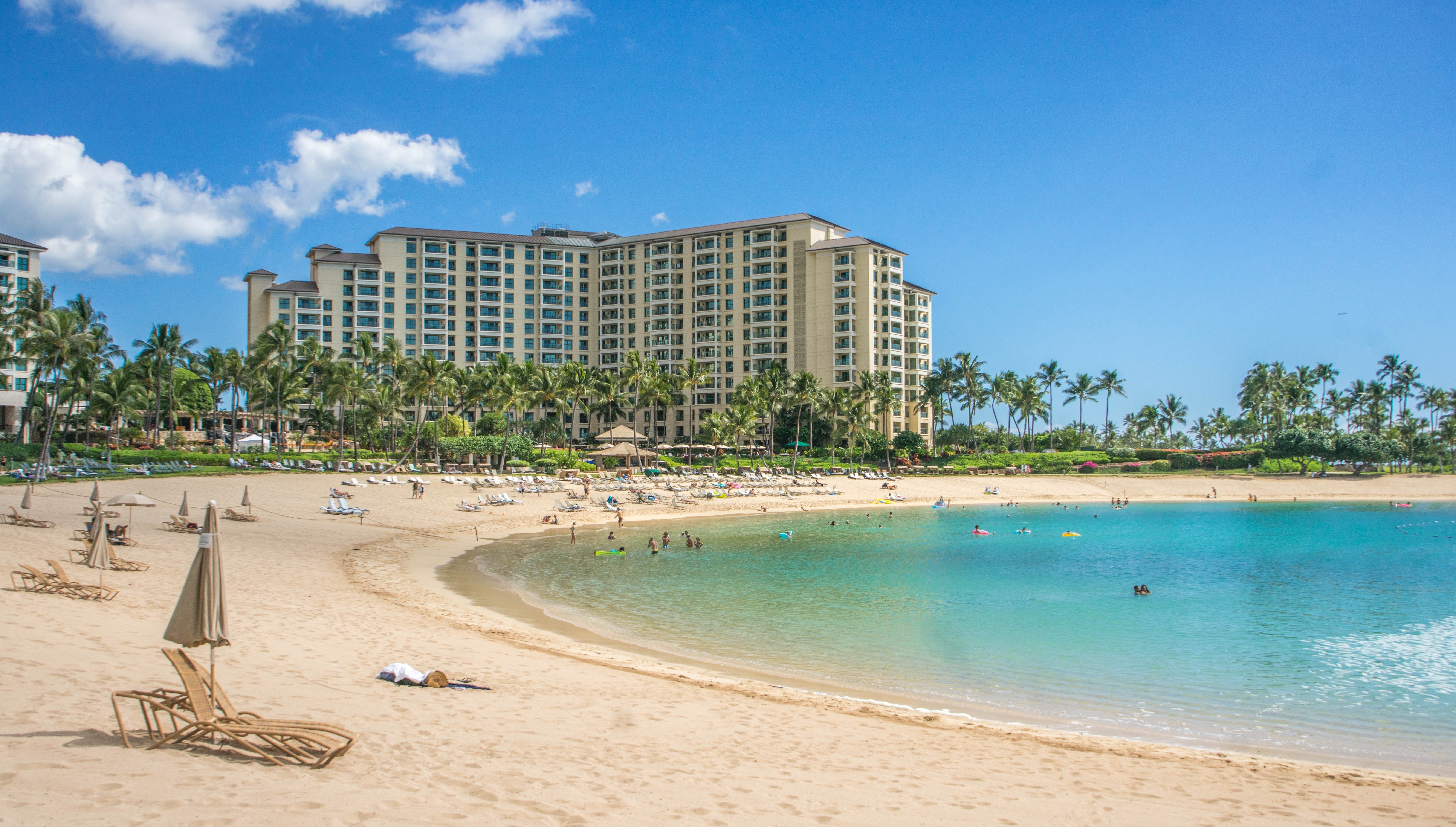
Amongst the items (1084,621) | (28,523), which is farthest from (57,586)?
(1084,621)

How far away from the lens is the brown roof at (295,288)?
106562mm

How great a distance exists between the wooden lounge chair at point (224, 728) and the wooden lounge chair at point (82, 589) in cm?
977

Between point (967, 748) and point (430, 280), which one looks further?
point (430, 280)

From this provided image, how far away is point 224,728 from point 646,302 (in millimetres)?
108900

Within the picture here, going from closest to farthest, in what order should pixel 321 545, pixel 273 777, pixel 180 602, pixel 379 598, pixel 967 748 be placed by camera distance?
pixel 273 777, pixel 180 602, pixel 967 748, pixel 379 598, pixel 321 545

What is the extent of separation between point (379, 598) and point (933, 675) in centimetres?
1429

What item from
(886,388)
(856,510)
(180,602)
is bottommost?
(856,510)

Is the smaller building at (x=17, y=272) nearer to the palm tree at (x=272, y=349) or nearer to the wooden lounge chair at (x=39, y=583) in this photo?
the palm tree at (x=272, y=349)

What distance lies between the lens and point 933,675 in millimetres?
16344

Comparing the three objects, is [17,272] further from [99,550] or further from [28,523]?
[99,550]

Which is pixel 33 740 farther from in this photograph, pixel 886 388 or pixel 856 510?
pixel 886 388

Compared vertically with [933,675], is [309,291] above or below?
above

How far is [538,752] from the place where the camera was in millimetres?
9289

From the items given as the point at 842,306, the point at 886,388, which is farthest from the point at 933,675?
the point at 842,306
